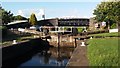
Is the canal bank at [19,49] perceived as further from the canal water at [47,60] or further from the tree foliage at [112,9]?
the tree foliage at [112,9]

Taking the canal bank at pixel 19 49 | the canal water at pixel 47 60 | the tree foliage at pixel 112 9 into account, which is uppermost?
the tree foliage at pixel 112 9

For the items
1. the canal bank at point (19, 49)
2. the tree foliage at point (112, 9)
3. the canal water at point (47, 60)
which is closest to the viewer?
the canal bank at point (19, 49)

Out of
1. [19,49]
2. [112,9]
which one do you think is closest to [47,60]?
[19,49]

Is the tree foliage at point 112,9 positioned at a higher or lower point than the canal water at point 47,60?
higher

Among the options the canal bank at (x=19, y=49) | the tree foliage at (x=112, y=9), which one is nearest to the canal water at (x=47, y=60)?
the canal bank at (x=19, y=49)

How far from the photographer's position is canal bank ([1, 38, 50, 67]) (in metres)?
30.0

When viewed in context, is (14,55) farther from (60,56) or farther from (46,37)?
(46,37)

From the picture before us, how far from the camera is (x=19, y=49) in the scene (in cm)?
3653

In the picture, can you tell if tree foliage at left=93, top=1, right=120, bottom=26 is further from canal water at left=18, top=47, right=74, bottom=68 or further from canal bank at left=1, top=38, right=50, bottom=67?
canal water at left=18, top=47, right=74, bottom=68

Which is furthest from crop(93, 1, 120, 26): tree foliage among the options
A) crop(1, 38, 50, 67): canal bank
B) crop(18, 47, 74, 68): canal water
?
crop(18, 47, 74, 68): canal water

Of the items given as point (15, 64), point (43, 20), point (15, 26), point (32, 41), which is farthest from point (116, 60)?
point (43, 20)

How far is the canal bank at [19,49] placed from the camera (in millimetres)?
30023

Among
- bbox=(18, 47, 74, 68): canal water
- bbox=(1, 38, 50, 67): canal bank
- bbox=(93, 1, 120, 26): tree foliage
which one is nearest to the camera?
bbox=(1, 38, 50, 67): canal bank

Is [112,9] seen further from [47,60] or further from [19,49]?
[19,49]
